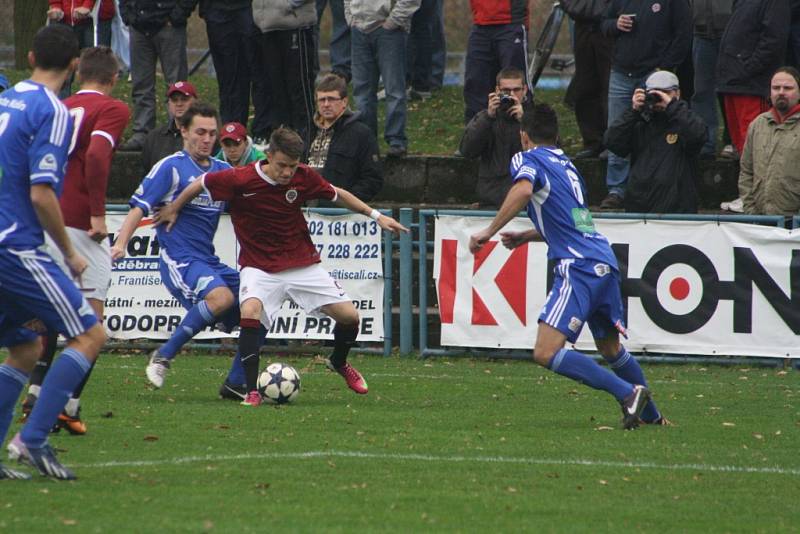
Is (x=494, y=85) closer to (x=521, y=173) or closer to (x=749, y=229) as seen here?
(x=749, y=229)

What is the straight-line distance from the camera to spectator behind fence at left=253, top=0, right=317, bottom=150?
1581cm

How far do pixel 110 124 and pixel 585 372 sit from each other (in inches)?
140

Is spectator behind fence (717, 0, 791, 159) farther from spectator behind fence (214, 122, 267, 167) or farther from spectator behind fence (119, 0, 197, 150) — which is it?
spectator behind fence (119, 0, 197, 150)

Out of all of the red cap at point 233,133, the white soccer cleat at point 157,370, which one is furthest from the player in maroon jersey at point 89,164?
the red cap at point 233,133

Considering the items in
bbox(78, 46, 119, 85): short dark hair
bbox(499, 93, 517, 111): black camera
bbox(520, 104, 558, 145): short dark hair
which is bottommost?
bbox(499, 93, 517, 111): black camera

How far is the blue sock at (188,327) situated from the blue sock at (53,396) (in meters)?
3.59

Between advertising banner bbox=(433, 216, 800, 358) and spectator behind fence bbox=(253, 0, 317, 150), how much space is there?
2.75 m

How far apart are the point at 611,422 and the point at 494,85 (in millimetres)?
6903

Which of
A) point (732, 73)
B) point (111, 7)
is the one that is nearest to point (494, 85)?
point (732, 73)

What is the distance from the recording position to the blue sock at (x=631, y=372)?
9898 mm

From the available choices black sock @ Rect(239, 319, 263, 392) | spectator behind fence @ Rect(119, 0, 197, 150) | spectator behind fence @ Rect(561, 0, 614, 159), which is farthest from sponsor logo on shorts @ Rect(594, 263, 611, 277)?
spectator behind fence @ Rect(119, 0, 197, 150)

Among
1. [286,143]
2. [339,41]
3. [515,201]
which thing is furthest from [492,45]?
[515,201]

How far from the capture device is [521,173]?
9.65 meters

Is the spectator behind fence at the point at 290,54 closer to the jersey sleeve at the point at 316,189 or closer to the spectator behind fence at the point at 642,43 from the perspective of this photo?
the spectator behind fence at the point at 642,43
